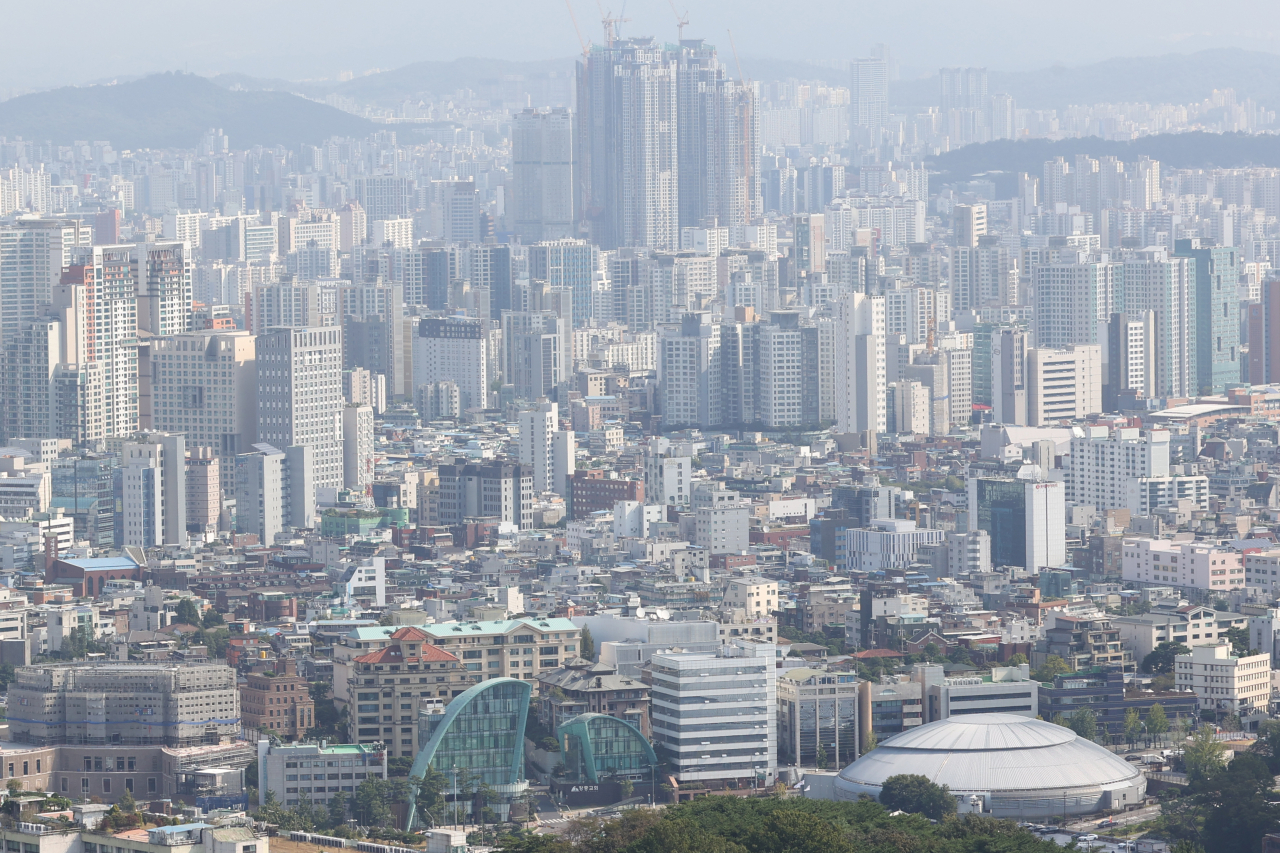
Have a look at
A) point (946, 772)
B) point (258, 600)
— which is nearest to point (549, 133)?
point (258, 600)

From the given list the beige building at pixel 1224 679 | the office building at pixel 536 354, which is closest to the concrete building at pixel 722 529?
the beige building at pixel 1224 679

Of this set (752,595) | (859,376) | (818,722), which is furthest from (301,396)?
(818,722)

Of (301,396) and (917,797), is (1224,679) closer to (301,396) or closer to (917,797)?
(917,797)

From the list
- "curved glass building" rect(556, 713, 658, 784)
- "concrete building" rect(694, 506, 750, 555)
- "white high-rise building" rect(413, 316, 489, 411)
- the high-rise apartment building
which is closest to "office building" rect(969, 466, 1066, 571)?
"concrete building" rect(694, 506, 750, 555)

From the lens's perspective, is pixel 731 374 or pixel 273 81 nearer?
pixel 731 374

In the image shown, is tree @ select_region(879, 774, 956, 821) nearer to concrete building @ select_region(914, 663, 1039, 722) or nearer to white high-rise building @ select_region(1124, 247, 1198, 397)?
concrete building @ select_region(914, 663, 1039, 722)

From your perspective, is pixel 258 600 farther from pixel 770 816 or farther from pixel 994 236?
pixel 994 236
